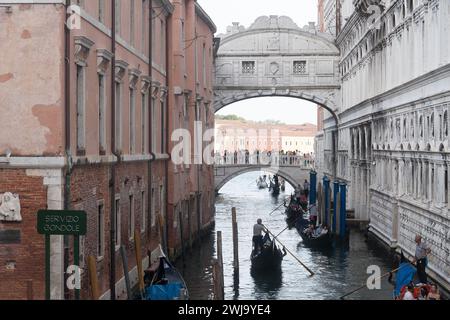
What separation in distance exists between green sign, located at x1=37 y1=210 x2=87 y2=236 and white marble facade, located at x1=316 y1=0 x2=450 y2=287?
723 centimetres

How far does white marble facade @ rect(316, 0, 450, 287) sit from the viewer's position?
1374 cm

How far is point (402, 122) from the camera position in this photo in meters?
17.4

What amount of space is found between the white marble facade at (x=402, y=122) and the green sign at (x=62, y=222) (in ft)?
23.7

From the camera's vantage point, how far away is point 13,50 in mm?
8695

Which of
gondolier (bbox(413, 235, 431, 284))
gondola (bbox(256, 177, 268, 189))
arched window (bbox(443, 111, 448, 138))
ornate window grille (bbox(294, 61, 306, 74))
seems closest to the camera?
gondolier (bbox(413, 235, 431, 284))

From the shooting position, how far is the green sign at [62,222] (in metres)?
7.71

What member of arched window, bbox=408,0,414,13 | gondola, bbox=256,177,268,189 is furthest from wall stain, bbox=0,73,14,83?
A: gondola, bbox=256,177,268,189

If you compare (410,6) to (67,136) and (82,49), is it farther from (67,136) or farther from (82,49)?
(67,136)

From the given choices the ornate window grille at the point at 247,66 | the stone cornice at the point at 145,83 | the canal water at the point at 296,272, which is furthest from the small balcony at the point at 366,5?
the stone cornice at the point at 145,83

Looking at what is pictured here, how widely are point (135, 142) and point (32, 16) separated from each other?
4.94 meters

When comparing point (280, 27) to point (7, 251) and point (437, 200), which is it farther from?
point (7, 251)

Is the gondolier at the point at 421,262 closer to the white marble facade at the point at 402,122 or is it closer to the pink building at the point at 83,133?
the white marble facade at the point at 402,122

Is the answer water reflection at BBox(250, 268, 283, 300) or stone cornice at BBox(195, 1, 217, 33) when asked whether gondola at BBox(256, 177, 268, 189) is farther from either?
Answer: water reflection at BBox(250, 268, 283, 300)
